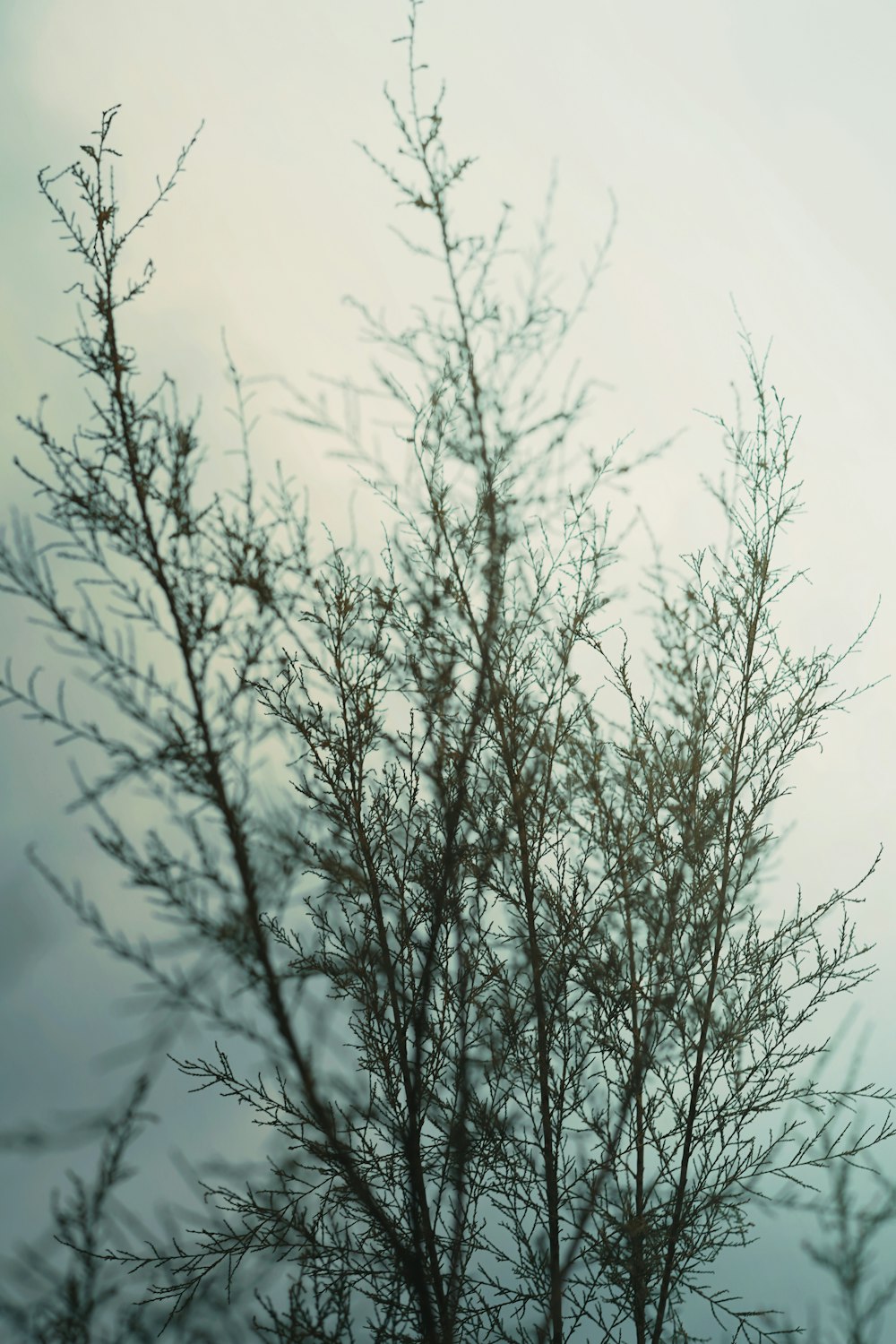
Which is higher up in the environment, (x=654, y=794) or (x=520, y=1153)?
(x=654, y=794)

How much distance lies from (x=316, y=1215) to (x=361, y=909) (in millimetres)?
1554

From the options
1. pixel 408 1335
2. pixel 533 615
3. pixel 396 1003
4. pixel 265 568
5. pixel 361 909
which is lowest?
pixel 408 1335

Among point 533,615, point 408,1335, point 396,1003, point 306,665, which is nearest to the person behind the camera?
point 396,1003

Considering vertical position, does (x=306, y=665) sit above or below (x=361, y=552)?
below

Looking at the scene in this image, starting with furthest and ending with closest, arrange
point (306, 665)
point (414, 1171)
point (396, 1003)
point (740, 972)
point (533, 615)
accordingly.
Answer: point (740, 972), point (533, 615), point (306, 665), point (396, 1003), point (414, 1171)

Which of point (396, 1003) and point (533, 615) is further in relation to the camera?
point (533, 615)

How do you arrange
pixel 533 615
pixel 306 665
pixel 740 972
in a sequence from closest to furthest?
pixel 306 665, pixel 533 615, pixel 740 972

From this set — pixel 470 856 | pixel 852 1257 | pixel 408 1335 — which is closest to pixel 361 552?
pixel 470 856

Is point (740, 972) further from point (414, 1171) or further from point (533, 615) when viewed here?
point (414, 1171)

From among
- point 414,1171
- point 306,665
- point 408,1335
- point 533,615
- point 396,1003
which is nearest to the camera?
point 414,1171

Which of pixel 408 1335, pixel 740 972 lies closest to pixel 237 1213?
pixel 408 1335

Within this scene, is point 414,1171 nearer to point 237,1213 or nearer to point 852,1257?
point 237,1213

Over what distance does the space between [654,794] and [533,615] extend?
1691 millimetres

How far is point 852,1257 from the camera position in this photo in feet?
20.9
